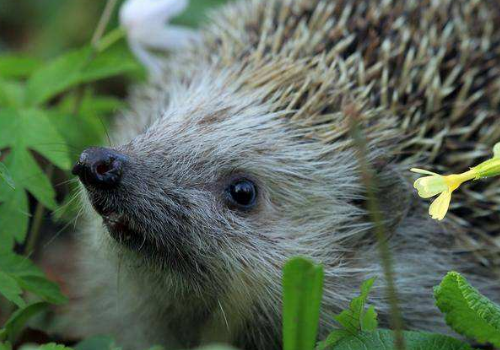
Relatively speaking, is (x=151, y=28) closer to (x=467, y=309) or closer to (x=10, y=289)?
(x=10, y=289)

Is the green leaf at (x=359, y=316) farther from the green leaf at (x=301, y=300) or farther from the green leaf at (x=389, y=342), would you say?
the green leaf at (x=301, y=300)

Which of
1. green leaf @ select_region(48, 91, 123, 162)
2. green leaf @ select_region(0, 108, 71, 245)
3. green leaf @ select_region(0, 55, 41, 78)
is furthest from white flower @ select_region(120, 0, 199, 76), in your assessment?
green leaf @ select_region(0, 108, 71, 245)

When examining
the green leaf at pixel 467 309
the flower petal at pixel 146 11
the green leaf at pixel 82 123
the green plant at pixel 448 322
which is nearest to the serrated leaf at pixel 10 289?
→ the green leaf at pixel 82 123

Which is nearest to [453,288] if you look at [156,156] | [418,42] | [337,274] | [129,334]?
[337,274]

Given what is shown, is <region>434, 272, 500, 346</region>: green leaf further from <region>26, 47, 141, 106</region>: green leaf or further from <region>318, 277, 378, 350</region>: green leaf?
<region>26, 47, 141, 106</region>: green leaf

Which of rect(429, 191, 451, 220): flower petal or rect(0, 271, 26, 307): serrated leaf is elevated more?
rect(429, 191, 451, 220): flower petal

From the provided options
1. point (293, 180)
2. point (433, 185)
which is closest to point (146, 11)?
point (293, 180)

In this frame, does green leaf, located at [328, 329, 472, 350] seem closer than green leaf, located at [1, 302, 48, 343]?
Yes
